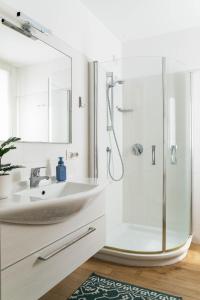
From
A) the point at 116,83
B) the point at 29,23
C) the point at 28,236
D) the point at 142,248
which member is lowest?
the point at 142,248

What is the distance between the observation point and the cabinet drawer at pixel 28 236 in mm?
1000

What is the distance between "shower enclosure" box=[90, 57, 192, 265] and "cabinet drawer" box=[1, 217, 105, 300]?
840 millimetres

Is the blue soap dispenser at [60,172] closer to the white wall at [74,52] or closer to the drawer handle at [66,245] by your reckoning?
the white wall at [74,52]

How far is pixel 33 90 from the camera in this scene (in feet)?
5.83

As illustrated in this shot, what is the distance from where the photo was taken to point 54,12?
196 centimetres

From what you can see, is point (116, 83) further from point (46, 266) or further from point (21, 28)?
point (46, 266)

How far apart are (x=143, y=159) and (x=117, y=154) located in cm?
31

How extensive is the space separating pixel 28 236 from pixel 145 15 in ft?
7.81

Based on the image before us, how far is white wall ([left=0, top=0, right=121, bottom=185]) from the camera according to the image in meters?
1.72

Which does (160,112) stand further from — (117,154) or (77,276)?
(77,276)

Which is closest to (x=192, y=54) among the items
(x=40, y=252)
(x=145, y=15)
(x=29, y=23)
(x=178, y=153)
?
(x=145, y=15)

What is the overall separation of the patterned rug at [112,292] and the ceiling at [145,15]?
2.44 m

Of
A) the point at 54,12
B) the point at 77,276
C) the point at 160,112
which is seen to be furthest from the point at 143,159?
the point at 54,12

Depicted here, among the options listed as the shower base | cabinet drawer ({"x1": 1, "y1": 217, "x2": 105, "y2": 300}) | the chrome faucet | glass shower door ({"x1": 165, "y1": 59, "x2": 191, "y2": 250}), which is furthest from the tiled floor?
the chrome faucet
